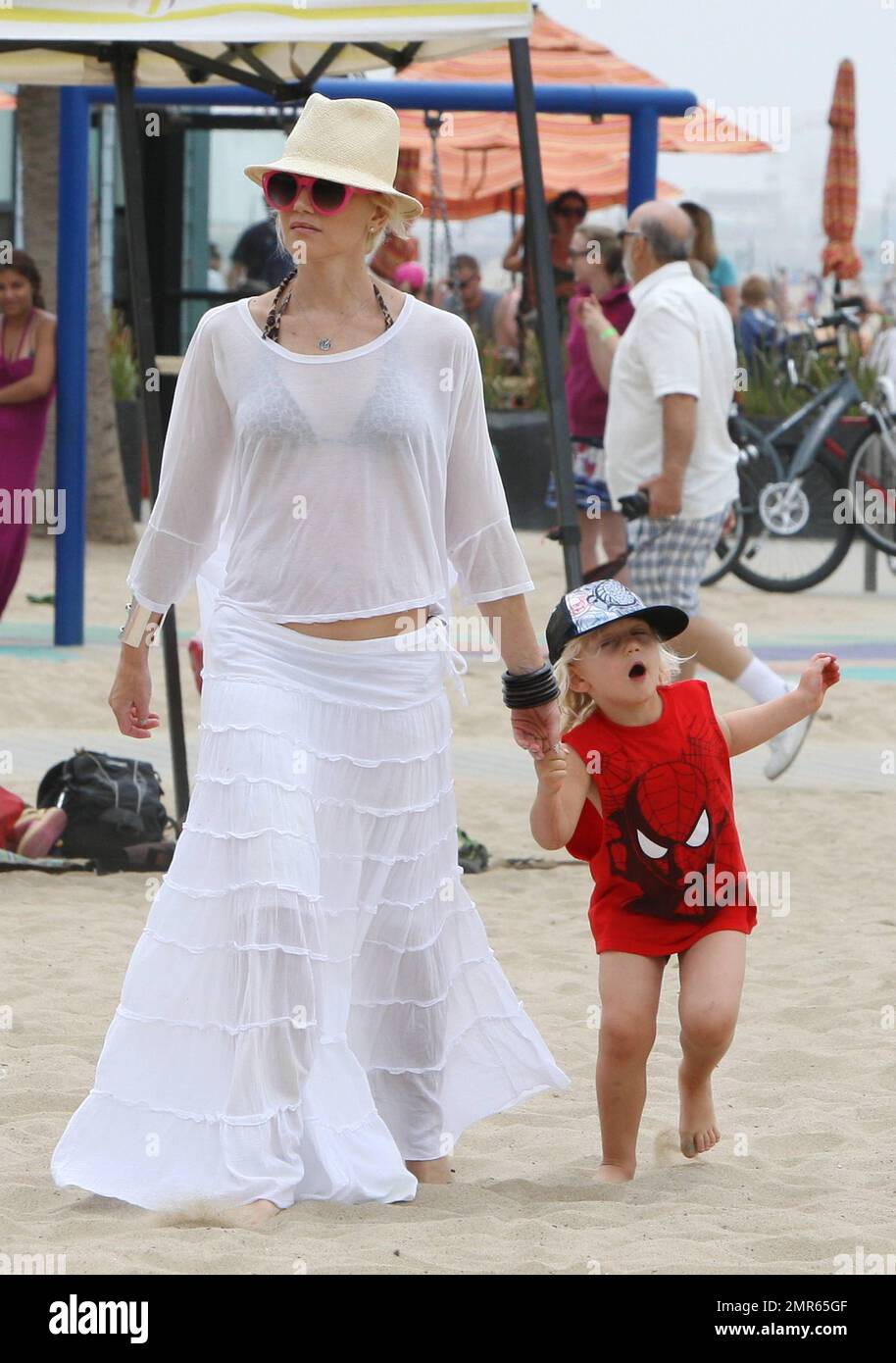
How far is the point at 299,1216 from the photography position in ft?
11.6

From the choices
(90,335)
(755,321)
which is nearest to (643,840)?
(90,335)

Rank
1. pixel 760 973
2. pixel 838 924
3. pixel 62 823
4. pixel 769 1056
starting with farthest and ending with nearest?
pixel 62 823
pixel 838 924
pixel 760 973
pixel 769 1056

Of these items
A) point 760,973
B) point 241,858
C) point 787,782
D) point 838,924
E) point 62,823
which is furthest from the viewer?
point 787,782

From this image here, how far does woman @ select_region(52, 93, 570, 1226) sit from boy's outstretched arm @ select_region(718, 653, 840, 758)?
0.42 meters

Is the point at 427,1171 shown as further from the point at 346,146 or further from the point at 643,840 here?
the point at 346,146

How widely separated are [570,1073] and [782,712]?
4.03 feet

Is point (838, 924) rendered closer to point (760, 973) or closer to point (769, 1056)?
point (760, 973)

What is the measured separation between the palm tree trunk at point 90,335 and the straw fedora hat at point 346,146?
10348 millimetres

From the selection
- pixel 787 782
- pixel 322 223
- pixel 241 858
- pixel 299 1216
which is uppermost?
pixel 322 223

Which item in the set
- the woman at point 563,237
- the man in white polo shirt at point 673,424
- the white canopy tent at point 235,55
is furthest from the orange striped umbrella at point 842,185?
the man in white polo shirt at point 673,424

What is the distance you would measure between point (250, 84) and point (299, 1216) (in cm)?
460

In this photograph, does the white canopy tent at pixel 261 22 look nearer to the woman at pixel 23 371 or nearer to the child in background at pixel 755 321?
the woman at pixel 23 371
